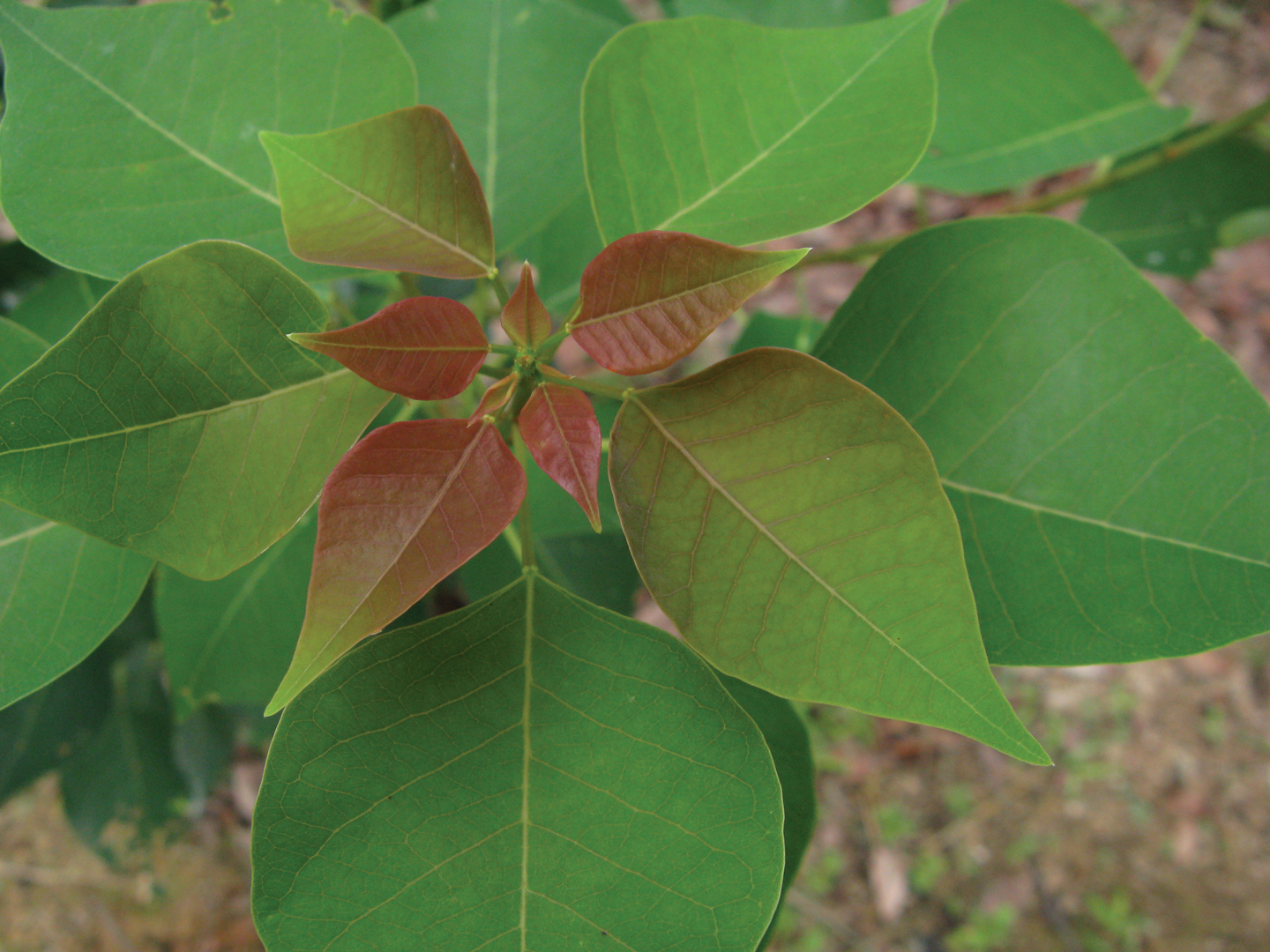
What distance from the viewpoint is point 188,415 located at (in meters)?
0.60

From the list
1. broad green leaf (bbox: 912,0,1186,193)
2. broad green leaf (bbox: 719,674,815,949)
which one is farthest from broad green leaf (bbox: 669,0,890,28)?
broad green leaf (bbox: 719,674,815,949)

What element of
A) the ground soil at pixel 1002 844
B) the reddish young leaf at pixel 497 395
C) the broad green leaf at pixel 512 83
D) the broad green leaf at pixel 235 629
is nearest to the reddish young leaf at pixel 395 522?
the reddish young leaf at pixel 497 395

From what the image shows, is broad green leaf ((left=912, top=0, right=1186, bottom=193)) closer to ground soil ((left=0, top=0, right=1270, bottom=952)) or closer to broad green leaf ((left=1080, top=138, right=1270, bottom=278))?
broad green leaf ((left=1080, top=138, right=1270, bottom=278))

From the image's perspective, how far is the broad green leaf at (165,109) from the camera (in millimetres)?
721

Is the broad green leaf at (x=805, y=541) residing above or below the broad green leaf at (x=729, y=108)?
below

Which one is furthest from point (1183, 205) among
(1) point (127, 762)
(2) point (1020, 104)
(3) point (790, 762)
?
(1) point (127, 762)

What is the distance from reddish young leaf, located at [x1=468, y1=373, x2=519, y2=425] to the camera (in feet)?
2.02

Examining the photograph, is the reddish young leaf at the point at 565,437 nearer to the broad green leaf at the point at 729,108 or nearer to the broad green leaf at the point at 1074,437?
the broad green leaf at the point at 729,108

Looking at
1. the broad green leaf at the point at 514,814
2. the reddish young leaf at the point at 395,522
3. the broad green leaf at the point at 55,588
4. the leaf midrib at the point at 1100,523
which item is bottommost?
the broad green leaf at the point at 514,814

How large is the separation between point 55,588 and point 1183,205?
1909mm

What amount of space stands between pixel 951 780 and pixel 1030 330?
2.49m

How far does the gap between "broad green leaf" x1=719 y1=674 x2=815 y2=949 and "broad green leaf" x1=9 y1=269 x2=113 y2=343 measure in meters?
1.07

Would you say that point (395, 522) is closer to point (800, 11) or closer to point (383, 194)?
point (383, 194)

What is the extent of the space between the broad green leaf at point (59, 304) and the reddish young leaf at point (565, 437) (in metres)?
0.91
